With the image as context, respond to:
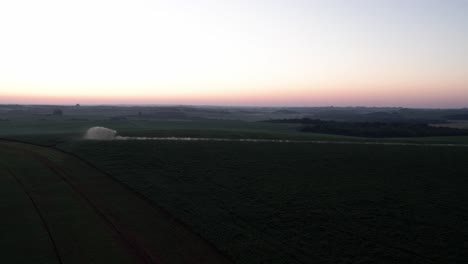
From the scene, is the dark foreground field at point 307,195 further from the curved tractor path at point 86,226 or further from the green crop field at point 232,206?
the curved tractor path at point 86,226

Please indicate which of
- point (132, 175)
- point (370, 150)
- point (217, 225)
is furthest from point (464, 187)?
point (132, 175)

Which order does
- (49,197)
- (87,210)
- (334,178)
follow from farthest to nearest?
(334,178) < (49,197) < (87,210)

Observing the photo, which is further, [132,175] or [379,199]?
[132,175]

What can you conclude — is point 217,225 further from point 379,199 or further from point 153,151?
point 153,151

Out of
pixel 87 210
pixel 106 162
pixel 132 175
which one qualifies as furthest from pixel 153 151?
pixel 87 210

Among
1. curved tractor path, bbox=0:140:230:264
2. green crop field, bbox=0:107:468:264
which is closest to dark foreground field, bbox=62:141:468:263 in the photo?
green crop field, bbox=0:107:468:264

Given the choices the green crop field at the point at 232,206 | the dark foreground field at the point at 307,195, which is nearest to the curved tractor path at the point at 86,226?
the green crop field at the point at 232,206

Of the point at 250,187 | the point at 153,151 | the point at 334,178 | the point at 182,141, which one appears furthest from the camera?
the point at 182,141

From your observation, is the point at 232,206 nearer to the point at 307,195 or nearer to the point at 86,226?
the point at 307,195
